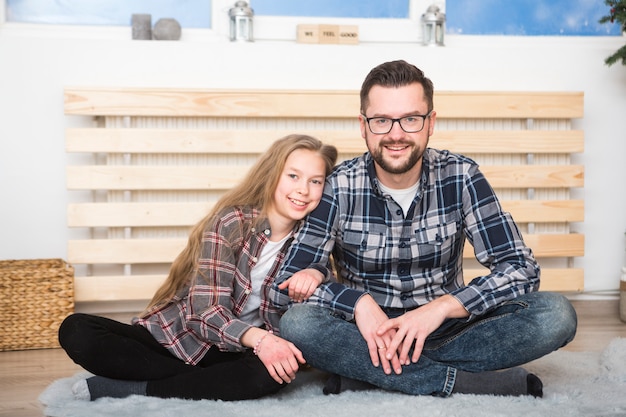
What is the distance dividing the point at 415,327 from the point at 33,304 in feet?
4.46

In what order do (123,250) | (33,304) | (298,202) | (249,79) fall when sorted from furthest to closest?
(249,79)
(123,250)
(33,304)
(298,202)

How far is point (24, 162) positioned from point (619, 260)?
2243mm

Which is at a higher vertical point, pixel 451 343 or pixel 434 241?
pixel 434 241

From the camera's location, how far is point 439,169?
1807 millimetres

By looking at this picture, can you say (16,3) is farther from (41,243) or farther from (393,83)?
(393,83)

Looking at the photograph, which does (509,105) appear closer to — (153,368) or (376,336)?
(376,336)

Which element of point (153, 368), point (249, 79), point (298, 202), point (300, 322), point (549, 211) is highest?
point (249, 79)

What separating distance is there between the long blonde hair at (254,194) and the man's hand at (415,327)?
46 cm

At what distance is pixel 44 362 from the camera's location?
7.16ft

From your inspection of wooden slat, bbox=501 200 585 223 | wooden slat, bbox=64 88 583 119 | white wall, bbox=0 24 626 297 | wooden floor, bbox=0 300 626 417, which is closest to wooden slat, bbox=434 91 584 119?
wooden slat, bbox=64 88 583 119

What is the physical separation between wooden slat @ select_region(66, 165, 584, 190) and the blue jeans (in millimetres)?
1104

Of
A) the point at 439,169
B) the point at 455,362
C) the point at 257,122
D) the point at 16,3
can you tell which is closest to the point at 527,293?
the point at 455,362

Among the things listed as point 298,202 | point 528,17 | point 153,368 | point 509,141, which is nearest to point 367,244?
point 298,202

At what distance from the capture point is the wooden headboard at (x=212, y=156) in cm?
263
